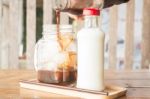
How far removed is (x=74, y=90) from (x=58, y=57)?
0.13 m

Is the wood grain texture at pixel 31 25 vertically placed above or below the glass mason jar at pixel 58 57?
above

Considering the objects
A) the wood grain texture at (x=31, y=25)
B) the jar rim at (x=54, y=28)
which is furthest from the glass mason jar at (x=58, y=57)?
the wood grain texture at (x=31, y=25)

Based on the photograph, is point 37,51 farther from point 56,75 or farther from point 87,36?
point 87,36

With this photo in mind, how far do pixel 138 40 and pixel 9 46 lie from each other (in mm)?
1076

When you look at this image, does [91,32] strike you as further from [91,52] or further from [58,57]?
[58,57]

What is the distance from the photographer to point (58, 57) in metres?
1.02

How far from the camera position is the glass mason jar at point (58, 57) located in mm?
1005

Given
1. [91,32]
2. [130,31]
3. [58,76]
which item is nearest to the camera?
[91,32]

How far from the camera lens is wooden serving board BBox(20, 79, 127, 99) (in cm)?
89

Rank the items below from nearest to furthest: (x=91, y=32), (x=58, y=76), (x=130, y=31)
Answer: (x=91, y=32) → (x=58, y=76) → (x=130, y=31)

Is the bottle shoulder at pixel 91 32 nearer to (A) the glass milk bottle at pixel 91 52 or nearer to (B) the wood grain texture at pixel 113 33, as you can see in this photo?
(A) the glass milk bottle at pixel 91 52

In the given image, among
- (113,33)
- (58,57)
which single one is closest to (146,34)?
(113,33)

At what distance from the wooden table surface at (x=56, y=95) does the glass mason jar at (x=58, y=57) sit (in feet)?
0.21

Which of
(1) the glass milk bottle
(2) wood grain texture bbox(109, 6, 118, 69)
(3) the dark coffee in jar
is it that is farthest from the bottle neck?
(2) wood grain texture bbox(109, 6, 118, 69)
